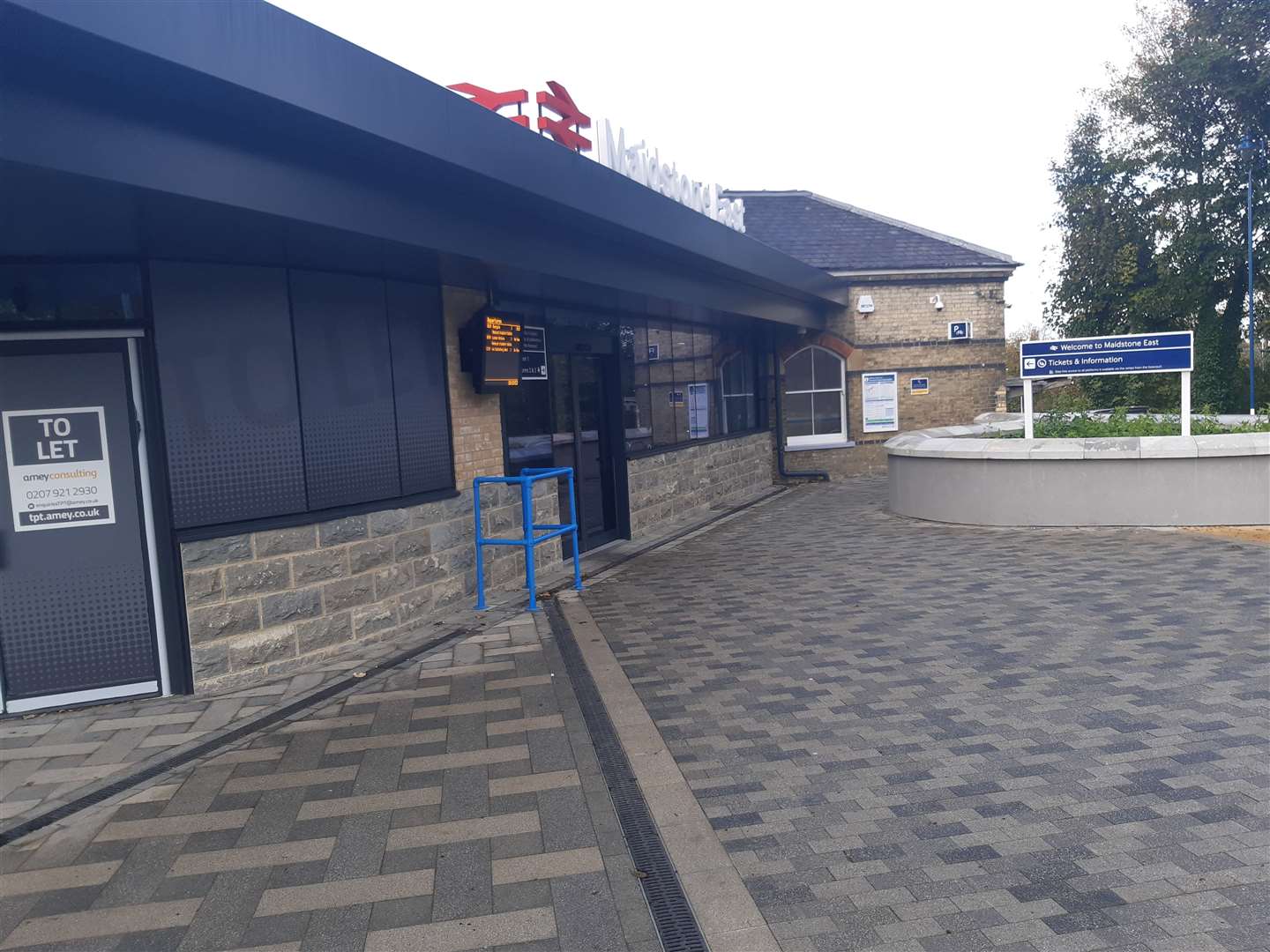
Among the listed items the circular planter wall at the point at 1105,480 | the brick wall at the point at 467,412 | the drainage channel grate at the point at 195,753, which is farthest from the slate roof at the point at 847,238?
the drainage channel grate at the point at 195,753

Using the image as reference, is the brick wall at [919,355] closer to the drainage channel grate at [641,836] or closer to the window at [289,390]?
the window at [289,390]

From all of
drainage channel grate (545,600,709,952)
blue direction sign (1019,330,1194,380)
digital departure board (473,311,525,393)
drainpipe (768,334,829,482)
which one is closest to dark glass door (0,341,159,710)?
drainage channel grate (545,600,709,952)

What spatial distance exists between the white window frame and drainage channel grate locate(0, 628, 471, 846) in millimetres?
13199

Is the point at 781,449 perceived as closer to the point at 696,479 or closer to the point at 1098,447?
the point at 696,479

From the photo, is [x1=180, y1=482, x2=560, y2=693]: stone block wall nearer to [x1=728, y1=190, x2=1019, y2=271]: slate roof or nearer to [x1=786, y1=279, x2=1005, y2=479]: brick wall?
[x1=786, y1=279, x2=1005, y2=479]: brick wall

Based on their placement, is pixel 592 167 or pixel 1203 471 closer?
pixel 592 167

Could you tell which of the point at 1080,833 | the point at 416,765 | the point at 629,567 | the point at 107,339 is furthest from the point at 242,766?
the point at 629,567

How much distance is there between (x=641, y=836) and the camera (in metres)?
3.93

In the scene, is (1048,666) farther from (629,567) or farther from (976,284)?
(976,284)

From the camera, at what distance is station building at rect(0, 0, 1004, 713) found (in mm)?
4250

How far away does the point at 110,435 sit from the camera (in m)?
5.85

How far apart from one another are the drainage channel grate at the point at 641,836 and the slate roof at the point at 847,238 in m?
14.7

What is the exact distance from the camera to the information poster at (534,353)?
9484mm

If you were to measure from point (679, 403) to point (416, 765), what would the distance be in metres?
9.59
